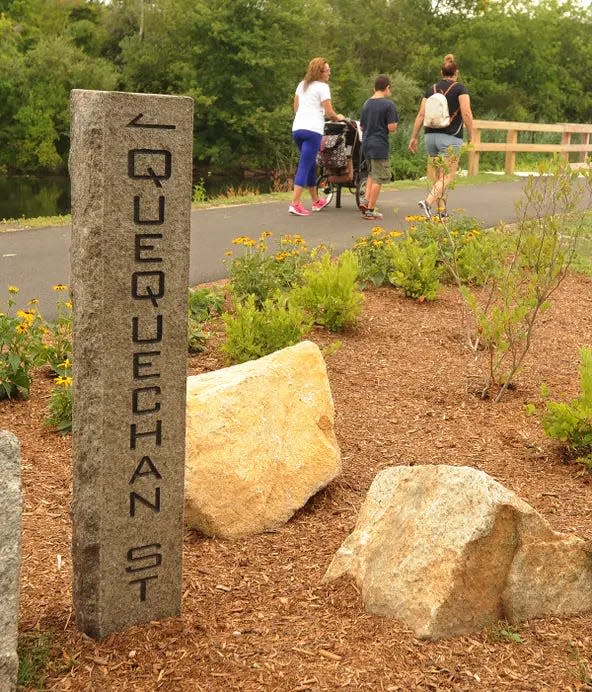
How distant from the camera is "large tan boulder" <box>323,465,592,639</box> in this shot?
2.75 metres

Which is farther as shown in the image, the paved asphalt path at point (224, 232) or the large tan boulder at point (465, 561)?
the paved asphalt path at point (224, 232)

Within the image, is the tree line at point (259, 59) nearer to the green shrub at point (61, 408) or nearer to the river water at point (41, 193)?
the river water at point (41, 193)

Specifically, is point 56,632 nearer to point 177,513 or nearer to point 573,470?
point 177,513

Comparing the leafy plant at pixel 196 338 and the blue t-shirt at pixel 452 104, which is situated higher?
the blue t-shirt at pixel 452 104

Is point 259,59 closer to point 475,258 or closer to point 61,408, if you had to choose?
point 475,258

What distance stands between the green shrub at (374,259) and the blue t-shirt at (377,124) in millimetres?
3898

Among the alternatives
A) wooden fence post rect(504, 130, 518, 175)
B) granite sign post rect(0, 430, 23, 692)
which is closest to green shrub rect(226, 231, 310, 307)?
granite sign post rect(0, 430, 23, 692)

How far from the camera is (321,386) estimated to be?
13.3ft

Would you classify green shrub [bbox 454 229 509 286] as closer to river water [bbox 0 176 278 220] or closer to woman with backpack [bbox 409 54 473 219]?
woman with backpack [bbox 409 54 473 219]

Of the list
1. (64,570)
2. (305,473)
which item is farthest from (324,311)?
(64,570)

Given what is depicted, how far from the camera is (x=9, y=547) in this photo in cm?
227

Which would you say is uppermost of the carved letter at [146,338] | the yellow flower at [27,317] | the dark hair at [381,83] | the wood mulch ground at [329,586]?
the dark hair at [381,83]

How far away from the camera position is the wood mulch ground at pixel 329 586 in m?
2.58

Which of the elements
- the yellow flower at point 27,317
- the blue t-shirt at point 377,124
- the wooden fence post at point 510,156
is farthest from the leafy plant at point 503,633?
the wooden fence post at point 510,156
